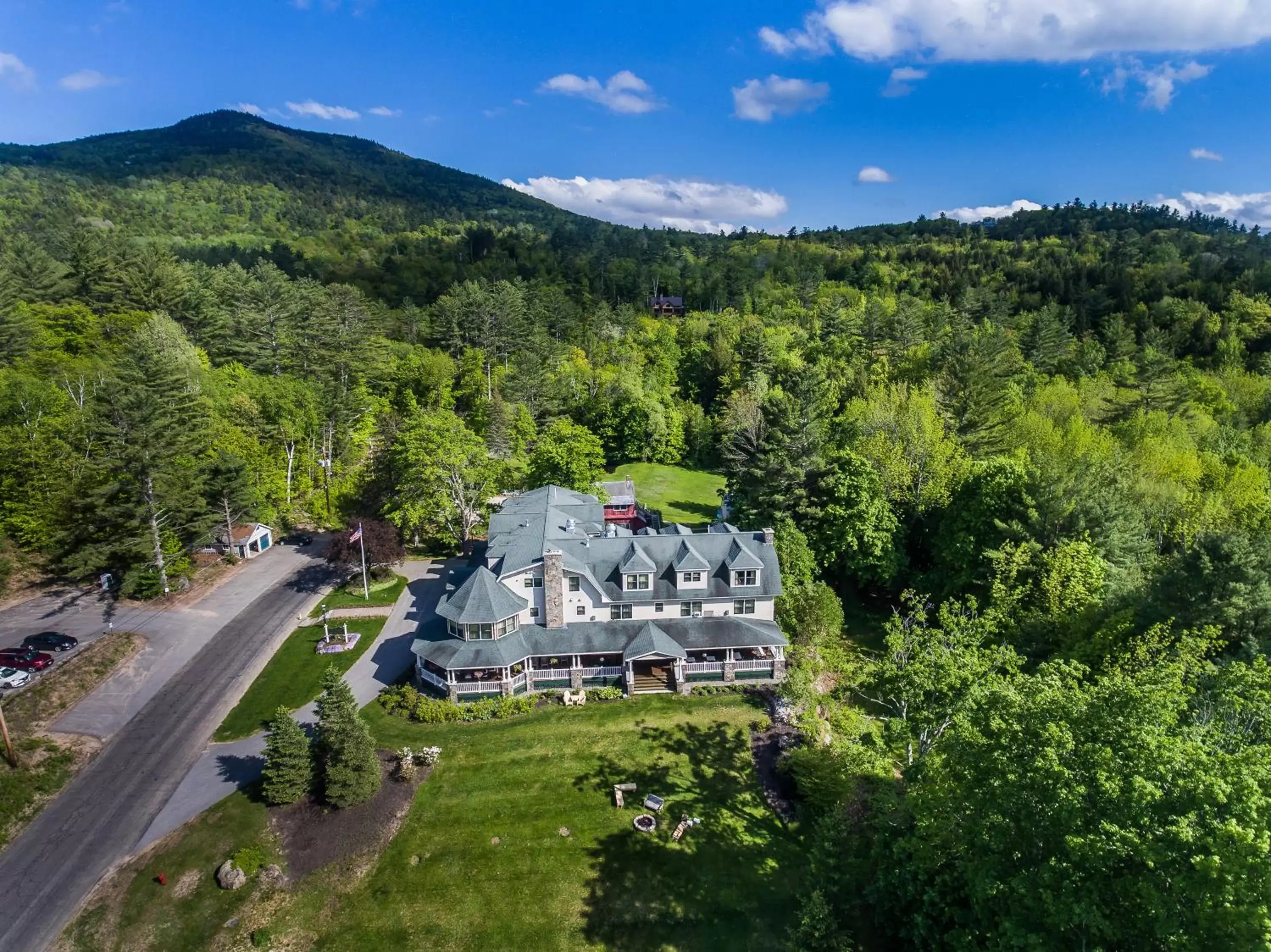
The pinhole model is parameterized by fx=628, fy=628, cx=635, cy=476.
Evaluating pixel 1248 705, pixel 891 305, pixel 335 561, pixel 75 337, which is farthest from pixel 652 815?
pixel 891 305

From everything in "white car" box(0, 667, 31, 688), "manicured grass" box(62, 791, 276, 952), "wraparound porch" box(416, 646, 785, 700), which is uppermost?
"white car" box(0, 667, 31, 688)

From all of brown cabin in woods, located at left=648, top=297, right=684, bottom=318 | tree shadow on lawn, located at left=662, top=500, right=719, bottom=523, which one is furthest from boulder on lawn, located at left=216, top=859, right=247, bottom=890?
brown cabin in woods, located at left=648, top=297, right=684, bottom=318

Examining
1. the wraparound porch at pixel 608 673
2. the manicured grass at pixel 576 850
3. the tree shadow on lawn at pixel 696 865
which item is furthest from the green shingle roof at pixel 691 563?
the tree shadow on lawn at pixel 696 865

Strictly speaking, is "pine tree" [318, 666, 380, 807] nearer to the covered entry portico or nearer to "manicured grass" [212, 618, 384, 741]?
"manicured grass" [212, 618, 384, 741]

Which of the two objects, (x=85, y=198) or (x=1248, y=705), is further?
(x=85, y=198)

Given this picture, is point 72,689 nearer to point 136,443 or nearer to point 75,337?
point 136,443

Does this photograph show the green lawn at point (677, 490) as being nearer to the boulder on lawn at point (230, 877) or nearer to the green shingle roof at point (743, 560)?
the green shingle roof at point (743, 560)
